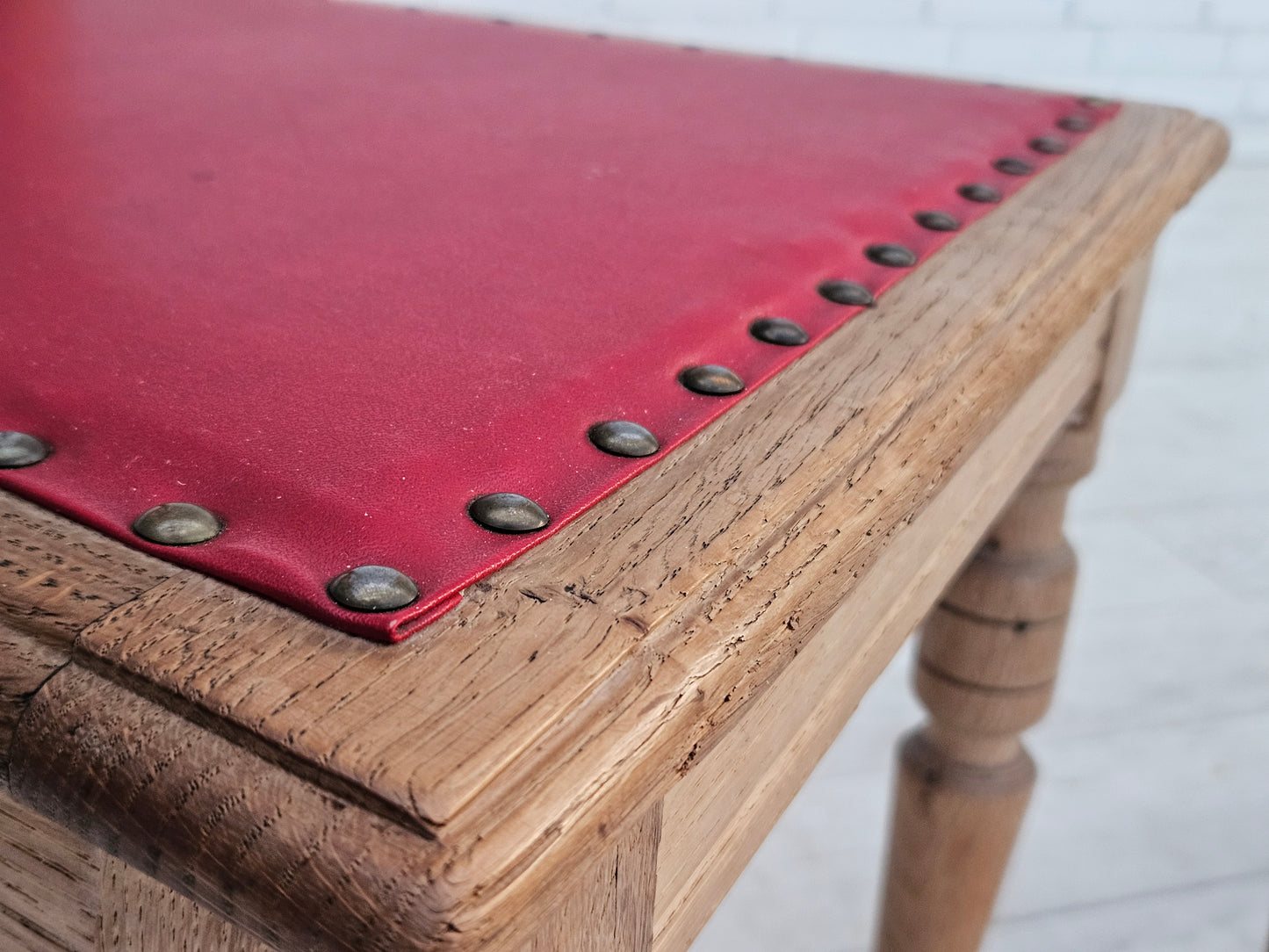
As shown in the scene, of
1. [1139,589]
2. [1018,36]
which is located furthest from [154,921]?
[1018,36]

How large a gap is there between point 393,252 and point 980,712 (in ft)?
2.09

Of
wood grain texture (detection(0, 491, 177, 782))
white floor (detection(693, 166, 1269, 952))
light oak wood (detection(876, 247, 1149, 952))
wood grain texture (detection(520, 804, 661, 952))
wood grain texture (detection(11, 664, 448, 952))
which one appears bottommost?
white floor (detection(693, 166, 1269, 952))

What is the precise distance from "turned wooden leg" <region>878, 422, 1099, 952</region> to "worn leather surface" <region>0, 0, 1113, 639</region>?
→ 0.95ft

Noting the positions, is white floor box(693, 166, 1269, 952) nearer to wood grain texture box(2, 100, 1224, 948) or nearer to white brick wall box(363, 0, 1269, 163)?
white brick wall box(363, 0, 1269, 163)

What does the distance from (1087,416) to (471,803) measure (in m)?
0.73

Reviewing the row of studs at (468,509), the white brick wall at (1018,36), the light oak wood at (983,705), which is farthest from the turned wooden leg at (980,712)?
the white brick wall at (1018,36)

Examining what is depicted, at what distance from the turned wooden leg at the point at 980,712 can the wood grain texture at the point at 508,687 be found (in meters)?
0.57

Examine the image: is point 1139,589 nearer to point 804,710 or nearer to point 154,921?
point 804,710

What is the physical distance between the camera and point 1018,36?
2.19 metres

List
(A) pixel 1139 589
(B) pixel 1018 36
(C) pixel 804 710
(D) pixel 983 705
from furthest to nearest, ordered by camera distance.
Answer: (B) pixel 1018 36
(A) pixel 1139 589
(D) pixel 983 705
(C) pixel 804 710

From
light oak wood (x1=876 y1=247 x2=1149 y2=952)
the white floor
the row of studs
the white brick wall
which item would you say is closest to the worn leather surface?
the row of studs

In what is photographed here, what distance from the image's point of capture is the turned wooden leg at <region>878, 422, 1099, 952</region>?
916 millimetres

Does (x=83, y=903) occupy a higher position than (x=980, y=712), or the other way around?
(x=83, y=903)

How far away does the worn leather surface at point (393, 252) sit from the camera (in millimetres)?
314
